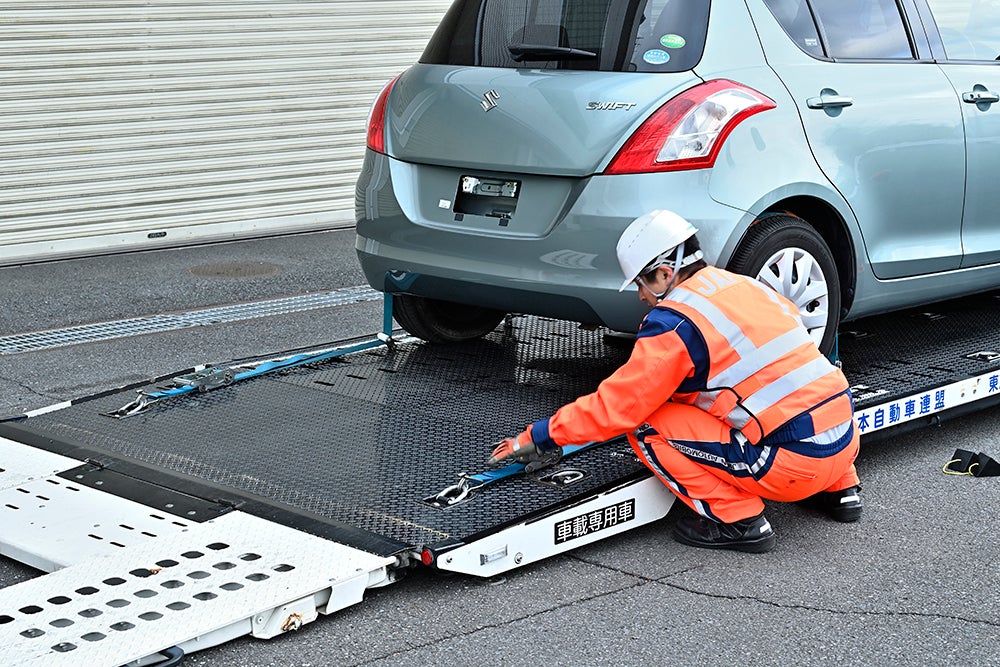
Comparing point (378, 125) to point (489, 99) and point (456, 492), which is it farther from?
point (456, 492)

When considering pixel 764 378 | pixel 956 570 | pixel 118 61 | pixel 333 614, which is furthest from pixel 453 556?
pixel 118 61

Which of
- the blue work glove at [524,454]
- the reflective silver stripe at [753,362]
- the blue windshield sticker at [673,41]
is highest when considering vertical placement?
the blue windshield sticker at [673,41]

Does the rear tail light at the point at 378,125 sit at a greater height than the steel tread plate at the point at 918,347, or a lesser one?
greater

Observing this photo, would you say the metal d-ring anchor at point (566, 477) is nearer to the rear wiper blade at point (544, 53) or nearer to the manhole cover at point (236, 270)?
the rear wiper blade at point (544, 53)

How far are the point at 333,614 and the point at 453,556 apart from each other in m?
0.37

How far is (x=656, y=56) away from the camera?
462cm

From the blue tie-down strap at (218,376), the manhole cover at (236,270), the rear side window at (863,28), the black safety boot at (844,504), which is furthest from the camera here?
the manhole cover at (236,270)

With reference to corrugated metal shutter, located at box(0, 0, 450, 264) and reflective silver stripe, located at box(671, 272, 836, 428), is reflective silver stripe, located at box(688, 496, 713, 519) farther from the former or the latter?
corrugated metal shutter, located at box(0, 0, 450, 264)

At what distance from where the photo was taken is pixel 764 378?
156 inches

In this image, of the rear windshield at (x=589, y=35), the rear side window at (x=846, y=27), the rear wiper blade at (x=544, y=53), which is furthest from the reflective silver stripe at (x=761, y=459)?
the rear side window at (x=846, y=27)

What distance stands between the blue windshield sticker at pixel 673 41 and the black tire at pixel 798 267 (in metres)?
0.69

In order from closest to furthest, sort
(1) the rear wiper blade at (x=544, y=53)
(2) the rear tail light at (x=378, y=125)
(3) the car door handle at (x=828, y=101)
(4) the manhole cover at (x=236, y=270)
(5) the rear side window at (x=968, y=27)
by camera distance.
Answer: (1) the rear wiper blade at (x=544, y=53)
(3) the car door handle at (x=828, y=101)
(2) the rear tail light at (x=378, y=125)
(5) the rear side window at (x=968, y=27)
(4) the manhole cover at (x=236, y=270)

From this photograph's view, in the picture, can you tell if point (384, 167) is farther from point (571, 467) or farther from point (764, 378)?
point (764, 378)

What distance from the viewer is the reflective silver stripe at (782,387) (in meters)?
3.95
